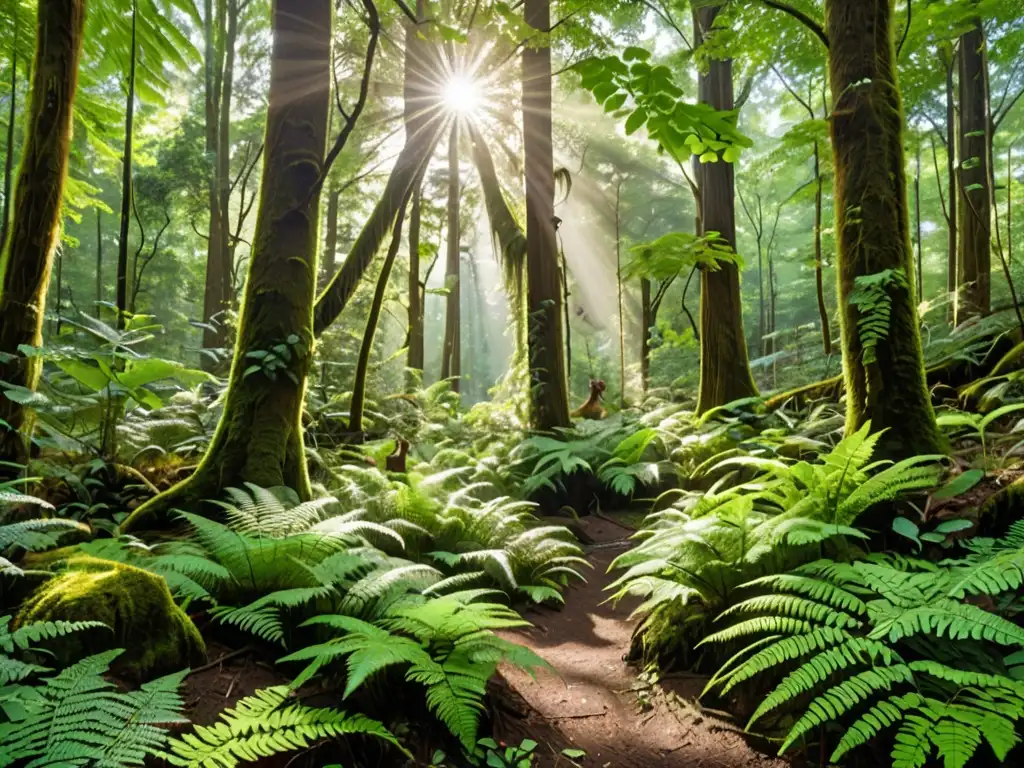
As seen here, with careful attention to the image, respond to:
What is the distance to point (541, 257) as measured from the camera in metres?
8.14

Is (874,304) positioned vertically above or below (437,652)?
above

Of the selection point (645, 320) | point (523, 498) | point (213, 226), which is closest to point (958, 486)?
point (523, 498)

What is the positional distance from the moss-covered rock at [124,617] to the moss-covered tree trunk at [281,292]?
166 centimetres

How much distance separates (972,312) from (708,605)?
8.44 metres

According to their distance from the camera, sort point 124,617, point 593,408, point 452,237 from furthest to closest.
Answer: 1. point 452,237
2. point 593,408
3. point 124,617

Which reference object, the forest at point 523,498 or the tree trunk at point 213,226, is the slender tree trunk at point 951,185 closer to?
the forest at point 523,498

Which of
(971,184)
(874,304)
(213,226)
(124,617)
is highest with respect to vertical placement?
(213,226)

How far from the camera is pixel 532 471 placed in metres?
7.11

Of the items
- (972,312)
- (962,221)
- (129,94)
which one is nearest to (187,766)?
(129,94)

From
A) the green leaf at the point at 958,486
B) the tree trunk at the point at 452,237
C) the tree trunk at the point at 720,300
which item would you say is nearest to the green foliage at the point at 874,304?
the green leaf at the point at 958,486

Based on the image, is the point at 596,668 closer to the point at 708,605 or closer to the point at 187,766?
the point at 708,605

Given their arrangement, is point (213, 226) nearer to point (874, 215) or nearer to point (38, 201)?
point (38, 201)

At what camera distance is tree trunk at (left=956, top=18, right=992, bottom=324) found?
8.59 metres

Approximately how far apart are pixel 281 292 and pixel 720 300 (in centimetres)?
623
